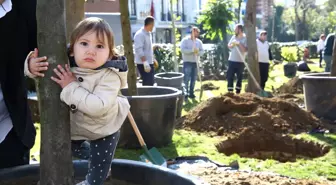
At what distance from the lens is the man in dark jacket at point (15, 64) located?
2436 mm

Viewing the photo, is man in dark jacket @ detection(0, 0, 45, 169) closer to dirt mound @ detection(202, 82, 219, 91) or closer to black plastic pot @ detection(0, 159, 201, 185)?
black plastic pot @ detection(0, 159, 201, 185)

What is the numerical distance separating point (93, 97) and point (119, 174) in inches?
26.1

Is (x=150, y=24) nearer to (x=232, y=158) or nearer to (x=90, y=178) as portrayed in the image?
(x=232, y=158)

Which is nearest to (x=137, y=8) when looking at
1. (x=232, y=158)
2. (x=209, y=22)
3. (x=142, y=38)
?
(x=209, y=22)

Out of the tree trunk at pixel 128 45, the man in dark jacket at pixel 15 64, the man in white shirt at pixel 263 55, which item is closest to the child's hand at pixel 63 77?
the man in dark jacket at pixel 15 64

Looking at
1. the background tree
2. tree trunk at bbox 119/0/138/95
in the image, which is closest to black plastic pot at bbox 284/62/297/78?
the background tree

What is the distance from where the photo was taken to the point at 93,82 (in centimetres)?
207

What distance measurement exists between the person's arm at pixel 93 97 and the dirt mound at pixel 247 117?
18.0 feet

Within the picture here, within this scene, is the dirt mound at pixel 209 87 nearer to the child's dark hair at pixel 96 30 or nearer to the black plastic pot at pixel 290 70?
the black plastic pot at pixel 290 70

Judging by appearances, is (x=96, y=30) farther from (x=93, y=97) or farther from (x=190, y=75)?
(x=190, y=75)

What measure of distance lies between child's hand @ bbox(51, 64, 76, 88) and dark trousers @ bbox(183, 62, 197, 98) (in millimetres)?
10070

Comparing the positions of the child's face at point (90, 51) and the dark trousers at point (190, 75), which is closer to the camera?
the child's face at point (90, 51)

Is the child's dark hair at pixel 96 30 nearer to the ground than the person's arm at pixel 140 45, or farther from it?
farther from it

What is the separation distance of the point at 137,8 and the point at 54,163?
4479cm
